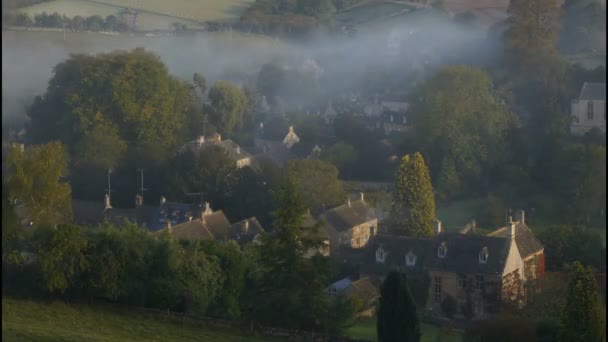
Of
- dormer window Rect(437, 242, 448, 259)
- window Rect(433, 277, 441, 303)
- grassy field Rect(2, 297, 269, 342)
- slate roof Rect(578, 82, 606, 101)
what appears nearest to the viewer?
grassy field Rect(2, 297, 269, 342)

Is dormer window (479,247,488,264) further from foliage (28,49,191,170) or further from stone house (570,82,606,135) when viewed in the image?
stone house (570,82,606,135)

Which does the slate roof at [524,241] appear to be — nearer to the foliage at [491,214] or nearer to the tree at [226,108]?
the foliage at [491,214]

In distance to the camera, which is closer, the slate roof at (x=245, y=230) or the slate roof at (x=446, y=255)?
the slate roof at (x=446, y=255)

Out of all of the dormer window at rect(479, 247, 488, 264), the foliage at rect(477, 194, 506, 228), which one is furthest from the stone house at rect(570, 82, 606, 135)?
the dormer window at rect(479, 247, 488, 264)

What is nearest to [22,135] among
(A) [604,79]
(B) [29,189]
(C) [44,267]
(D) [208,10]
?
(D) [208,10]

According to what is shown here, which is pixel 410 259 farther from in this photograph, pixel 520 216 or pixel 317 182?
pixel 317 182

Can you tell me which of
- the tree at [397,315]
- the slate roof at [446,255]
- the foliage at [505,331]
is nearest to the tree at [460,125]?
the slate roof at [446,255]

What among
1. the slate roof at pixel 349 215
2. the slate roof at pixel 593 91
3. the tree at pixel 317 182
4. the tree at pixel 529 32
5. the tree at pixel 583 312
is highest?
the tree at pixel 529 32
